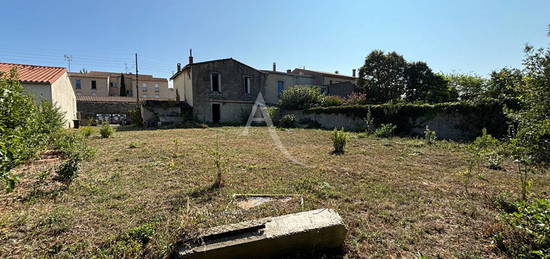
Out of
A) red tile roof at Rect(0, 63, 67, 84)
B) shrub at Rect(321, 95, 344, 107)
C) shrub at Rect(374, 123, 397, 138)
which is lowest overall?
shrub at Rect(374, 123, 397, 138)

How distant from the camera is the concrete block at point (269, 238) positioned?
1.94 metres

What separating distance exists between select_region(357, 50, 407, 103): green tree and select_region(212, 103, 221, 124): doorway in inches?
617

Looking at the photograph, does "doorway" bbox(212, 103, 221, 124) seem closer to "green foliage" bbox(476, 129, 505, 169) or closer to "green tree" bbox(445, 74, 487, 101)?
"green foliage" bbox(476, 129, 505, 169)

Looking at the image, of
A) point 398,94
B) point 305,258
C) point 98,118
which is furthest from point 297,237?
point 98,118

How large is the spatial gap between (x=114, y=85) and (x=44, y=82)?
26.8 metres

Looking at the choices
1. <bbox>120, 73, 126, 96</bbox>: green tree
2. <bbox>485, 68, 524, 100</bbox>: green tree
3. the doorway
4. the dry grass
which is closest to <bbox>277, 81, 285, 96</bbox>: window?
the doorway

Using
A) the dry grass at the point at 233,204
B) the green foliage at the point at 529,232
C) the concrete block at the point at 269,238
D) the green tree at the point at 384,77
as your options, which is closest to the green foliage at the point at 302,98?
the green tree at the point at 384,77

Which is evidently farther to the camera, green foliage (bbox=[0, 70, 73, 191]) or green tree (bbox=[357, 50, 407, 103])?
green tree (bbox=[357, 50, 407, 103])

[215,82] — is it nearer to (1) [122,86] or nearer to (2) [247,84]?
(2) [247,84]

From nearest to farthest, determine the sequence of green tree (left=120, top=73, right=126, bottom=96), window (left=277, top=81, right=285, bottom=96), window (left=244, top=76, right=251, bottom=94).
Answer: window (left=244, top=76, right=251, bottom=94), window (left=277, top=81, right=285, bottom=96), green tree (left=120, top=73, right=126, bottom=96)

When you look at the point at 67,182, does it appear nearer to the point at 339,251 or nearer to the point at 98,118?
the point at 339,251

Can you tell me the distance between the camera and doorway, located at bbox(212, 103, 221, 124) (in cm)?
1909

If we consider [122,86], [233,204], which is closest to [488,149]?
[233,204]

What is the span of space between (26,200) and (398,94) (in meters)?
27.2
